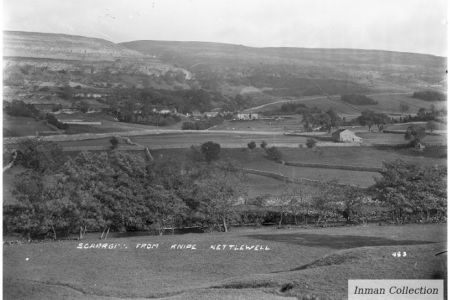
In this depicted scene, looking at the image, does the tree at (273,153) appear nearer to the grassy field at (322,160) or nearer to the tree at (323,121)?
the grassy field at (322,160)

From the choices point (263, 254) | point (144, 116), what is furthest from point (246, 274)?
point (144, 116)

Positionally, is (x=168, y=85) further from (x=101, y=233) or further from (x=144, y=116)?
(x=101, y=233)

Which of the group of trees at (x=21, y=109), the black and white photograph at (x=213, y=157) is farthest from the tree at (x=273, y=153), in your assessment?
the group of trees at (x=21, y=109)

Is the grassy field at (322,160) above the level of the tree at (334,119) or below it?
below

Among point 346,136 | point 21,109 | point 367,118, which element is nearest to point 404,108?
point 367,118

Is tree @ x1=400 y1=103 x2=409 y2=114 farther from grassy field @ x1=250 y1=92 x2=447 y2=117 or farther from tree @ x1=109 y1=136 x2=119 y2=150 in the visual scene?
tree @ x1=109 y1=136 x2=119 y2=150
